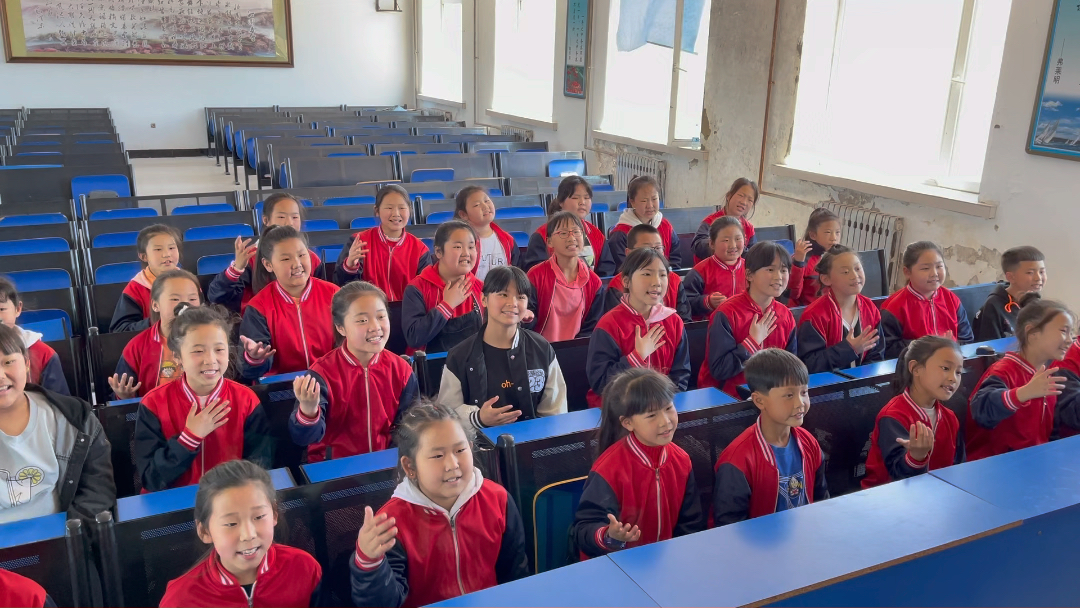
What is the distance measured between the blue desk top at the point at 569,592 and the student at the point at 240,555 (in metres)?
0.52

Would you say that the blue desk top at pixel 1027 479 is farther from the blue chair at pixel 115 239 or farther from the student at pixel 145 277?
the blue chair at pixel 115 239

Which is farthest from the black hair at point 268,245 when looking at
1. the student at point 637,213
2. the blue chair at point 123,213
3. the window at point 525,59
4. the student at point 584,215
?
the window at point 525,59

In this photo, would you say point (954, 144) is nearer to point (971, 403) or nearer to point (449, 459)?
point (971, 403)

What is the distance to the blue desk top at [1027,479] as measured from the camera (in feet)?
4.66

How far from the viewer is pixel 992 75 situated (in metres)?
4.72

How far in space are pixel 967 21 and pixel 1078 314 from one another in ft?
6.20

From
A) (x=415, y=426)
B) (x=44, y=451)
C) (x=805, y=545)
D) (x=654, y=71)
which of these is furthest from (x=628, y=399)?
(x=654, y=71)

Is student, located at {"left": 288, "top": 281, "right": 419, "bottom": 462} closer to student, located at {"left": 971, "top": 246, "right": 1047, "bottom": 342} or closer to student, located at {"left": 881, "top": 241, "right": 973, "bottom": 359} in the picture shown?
student, located at {"left": 881, "top": 241, "right": 973, "bottom": 359}

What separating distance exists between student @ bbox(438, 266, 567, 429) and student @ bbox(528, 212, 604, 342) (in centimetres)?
84

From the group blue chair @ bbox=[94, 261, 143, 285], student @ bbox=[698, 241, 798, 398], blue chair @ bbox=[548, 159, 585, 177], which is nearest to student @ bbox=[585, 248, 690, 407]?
student @ bbox=[698, 241, 798, 398]

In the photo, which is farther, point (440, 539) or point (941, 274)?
point (941, 274)

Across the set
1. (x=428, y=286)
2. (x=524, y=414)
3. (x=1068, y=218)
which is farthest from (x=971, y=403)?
(x=1068, y=218)

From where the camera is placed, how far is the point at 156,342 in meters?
2.54

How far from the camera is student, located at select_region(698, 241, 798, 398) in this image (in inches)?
107
